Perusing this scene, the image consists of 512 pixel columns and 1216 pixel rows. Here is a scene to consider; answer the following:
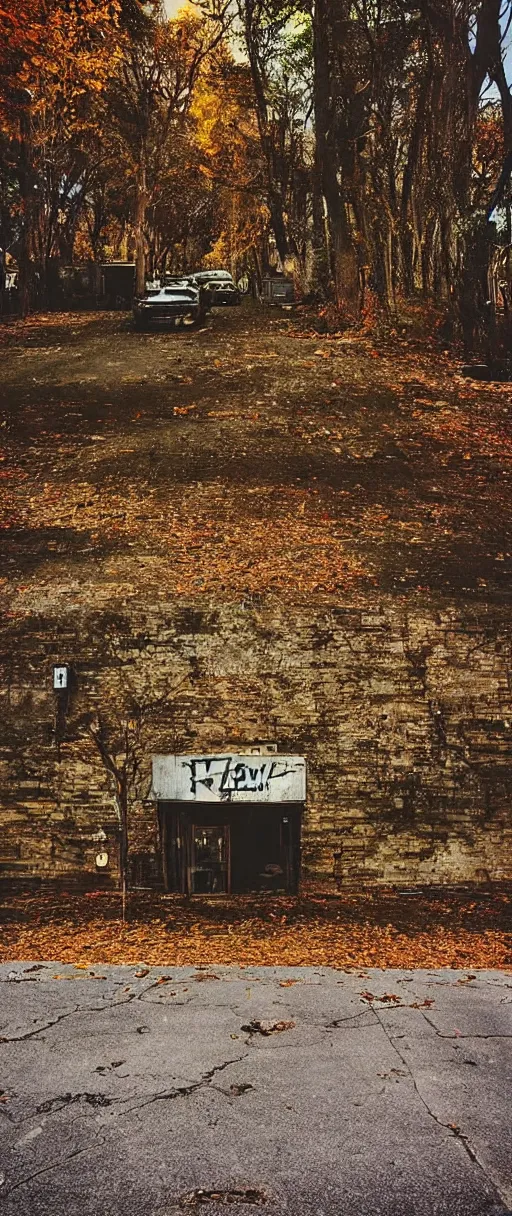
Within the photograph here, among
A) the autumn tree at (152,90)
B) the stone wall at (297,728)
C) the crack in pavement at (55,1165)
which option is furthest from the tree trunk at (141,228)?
the crack in pavement at (55,1165)

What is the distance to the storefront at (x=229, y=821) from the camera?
1020 cm

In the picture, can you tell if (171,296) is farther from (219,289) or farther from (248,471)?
(248,471)

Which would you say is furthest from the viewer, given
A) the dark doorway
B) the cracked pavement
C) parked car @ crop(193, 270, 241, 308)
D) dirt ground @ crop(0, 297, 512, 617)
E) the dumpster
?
the dumpster

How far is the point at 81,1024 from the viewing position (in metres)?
7.51

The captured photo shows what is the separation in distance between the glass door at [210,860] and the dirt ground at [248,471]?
282 cm

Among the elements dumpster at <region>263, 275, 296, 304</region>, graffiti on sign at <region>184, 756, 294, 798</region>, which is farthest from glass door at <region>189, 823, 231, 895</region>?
dumpster at <region>263, 275, 296, 304</region>

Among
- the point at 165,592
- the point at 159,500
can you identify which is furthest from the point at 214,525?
the point at 165,592

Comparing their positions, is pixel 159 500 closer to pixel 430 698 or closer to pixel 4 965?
pixel 430 698

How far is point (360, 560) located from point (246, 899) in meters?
4.58

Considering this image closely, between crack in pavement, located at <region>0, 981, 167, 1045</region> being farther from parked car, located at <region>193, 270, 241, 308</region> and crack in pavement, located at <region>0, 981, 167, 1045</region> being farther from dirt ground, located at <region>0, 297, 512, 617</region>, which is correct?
parked car, located at <region>193, 270, 241, 308</region>

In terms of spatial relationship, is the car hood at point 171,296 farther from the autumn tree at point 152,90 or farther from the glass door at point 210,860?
the glass door at point 210,860

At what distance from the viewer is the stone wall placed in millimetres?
10172

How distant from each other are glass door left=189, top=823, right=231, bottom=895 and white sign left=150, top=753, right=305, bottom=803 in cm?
46

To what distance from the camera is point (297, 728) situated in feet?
33.8
